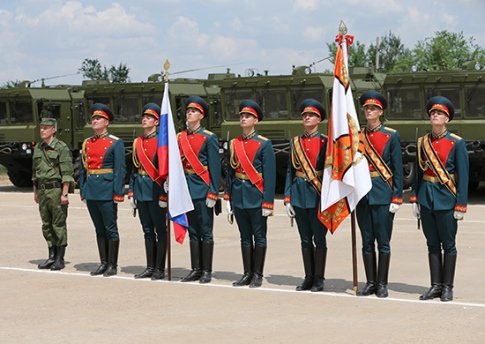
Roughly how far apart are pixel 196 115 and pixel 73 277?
200cm

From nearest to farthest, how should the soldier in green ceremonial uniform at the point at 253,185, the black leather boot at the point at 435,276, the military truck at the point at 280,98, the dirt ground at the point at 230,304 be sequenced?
the dirt ground at the point at 230,304
the black leather boot at the point at 435,276
the soldier in green ceremonial uniform at the point at 253,185
the military truck at the point at 280,98

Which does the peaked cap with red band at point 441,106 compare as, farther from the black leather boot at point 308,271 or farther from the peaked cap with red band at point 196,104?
the peaked cap with red band at point 196,104

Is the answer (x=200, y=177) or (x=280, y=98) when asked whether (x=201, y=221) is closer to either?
(x=200, y=177)

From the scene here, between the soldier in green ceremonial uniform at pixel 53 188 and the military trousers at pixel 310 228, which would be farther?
the soldier in green ceremonial uniform at pixel 53 188

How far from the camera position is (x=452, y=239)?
9.07 meters

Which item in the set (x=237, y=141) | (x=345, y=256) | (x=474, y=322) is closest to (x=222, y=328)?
(x=474, y=322)

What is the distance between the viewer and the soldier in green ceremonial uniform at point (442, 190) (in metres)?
8.97

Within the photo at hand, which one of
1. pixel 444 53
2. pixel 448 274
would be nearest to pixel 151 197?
pixel 448 274

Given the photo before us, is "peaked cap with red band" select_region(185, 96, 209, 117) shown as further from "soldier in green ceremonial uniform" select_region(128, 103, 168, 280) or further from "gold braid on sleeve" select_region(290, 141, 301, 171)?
"gold braid on sleeve" select_region(290, 141, 301, 171)

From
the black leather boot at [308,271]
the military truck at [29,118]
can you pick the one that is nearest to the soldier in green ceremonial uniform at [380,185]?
the black leather boot at [308,271]

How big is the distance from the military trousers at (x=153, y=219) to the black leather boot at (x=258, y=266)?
1093 mm

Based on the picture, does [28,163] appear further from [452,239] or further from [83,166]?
[452,239]

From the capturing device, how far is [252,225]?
394 inches

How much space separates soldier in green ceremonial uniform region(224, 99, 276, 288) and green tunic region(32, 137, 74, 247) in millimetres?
2240
